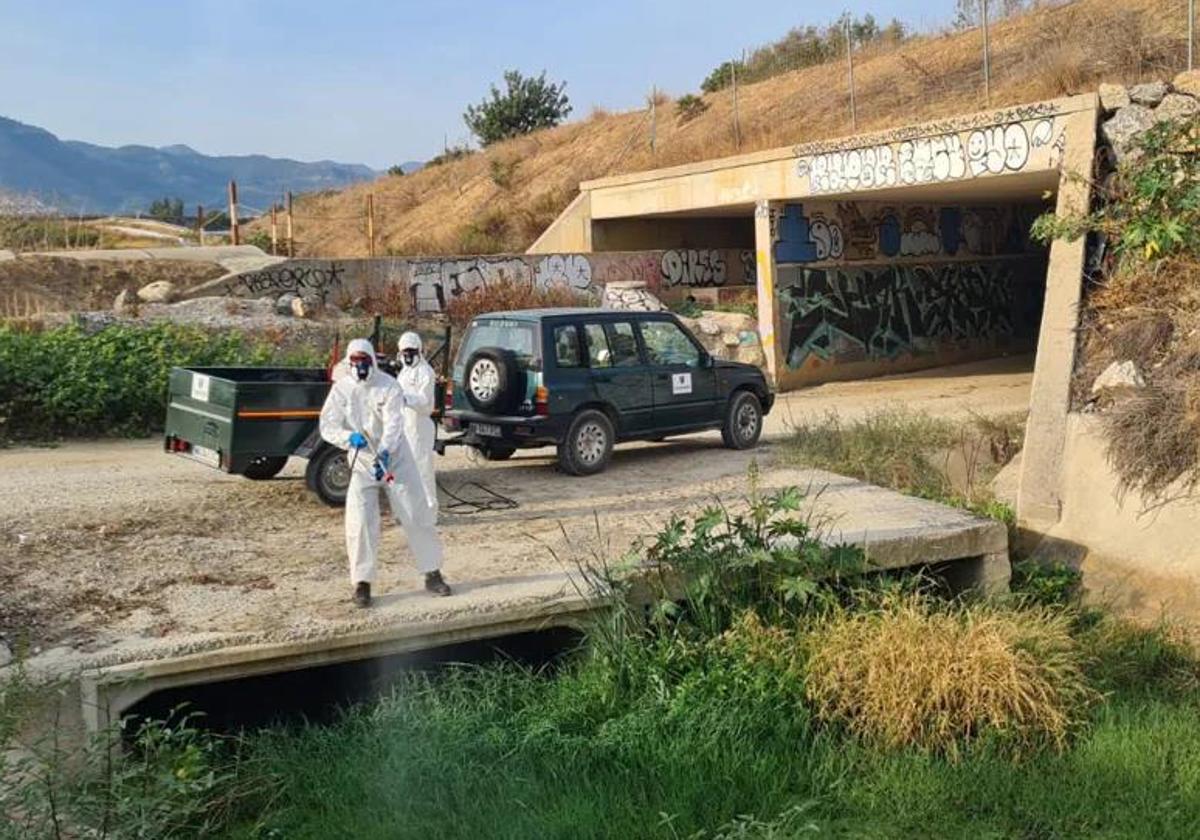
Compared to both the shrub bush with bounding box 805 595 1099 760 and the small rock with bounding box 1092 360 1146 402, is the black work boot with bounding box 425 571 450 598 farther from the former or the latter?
the small rock with bounding box 1092 360 1146 402

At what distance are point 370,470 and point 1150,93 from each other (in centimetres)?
1113

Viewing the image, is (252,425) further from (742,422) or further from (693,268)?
(693,268)

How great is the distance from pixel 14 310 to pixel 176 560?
13.7m

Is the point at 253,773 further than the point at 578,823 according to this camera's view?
Yes

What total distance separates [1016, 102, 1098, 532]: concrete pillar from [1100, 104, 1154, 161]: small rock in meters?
→ 0.21

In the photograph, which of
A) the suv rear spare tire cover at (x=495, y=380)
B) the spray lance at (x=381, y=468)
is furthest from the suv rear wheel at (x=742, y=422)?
the spray lance at (x=381, y=468)

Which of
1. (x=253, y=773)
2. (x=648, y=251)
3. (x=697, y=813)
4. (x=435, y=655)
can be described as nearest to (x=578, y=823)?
(x=697, y=813)

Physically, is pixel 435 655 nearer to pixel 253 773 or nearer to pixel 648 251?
pixel 253 773

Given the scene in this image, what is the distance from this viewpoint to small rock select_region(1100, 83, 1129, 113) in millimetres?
14172

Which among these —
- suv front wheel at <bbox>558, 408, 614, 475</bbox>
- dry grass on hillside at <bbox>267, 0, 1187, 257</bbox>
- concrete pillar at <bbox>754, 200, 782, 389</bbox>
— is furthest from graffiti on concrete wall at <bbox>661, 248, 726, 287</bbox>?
suv front wheel at <bbox>558, 408, 614, 475</bbox>

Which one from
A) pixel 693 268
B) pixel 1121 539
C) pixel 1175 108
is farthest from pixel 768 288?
pixel 1121 539

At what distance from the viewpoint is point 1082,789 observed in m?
6.41

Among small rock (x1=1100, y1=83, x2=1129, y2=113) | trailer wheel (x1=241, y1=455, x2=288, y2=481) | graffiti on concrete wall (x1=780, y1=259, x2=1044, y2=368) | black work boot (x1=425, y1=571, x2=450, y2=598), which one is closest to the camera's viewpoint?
black work boot (x1=425, y1=571, x2=450, y2=598)

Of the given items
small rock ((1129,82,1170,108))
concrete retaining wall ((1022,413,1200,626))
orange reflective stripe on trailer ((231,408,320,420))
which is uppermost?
small rock ((1129,82,1170,108))
